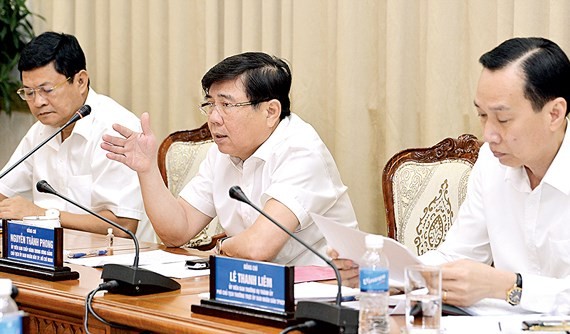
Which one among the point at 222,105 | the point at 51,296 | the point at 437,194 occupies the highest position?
the point at 222,105

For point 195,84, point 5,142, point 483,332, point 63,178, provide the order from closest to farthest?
1. point 483,332
2. point 63,178
3. point 195,84
4. point 5,142

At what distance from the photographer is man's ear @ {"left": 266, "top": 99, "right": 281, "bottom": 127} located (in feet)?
9.33

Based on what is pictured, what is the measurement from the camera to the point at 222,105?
9.23 feet

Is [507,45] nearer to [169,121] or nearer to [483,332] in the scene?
[483,332]

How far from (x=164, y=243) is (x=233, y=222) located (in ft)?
0.75

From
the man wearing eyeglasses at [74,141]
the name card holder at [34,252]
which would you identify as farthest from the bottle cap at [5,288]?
the man wearing eyeglasses at [74,141]

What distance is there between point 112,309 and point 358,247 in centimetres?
55

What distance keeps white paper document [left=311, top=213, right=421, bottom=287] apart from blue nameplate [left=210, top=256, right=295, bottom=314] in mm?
184

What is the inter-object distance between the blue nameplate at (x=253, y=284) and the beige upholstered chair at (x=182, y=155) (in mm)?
1640

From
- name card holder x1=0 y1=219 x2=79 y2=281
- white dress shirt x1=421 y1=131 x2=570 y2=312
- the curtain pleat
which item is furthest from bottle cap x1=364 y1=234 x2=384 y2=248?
the curtain pleat

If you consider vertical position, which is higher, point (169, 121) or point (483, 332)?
point (169, 121)

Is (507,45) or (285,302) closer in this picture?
(285,302)

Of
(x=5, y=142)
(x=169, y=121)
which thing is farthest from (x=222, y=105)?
(x=5, y=142)

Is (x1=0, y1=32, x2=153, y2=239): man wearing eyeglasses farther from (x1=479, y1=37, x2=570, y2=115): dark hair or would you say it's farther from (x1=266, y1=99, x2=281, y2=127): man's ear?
(x1=479, y1=37, x2=570, y2=115): dark hair
